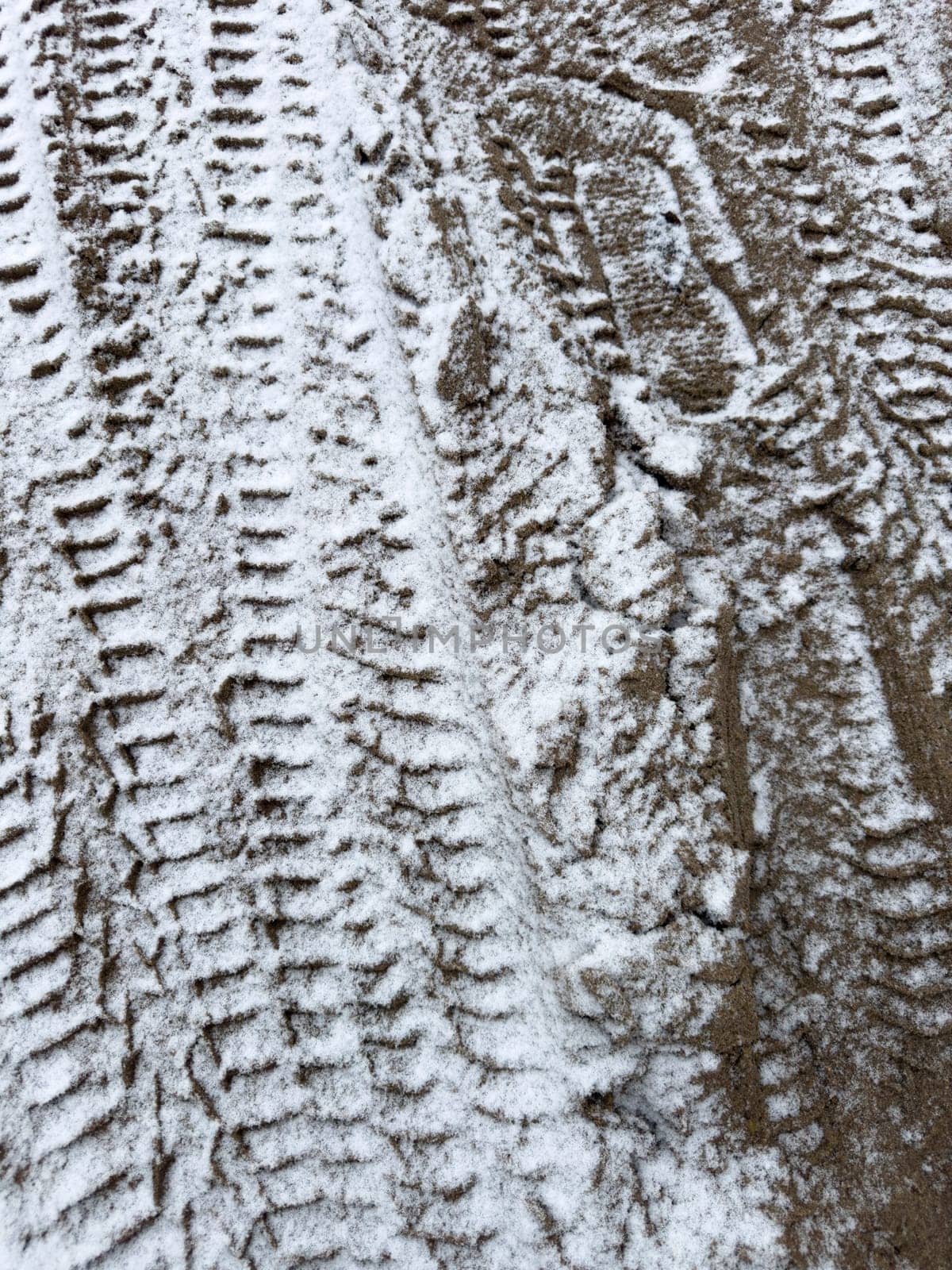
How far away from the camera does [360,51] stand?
98cm

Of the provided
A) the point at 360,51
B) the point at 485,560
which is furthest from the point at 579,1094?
the point at 360,51

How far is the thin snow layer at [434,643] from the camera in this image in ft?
2.60

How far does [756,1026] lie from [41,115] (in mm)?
1235

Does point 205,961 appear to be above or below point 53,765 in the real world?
below

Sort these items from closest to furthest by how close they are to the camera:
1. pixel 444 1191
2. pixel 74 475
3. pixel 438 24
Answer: pixel 444 1191 < pixel 74 475 < pixel 438 24

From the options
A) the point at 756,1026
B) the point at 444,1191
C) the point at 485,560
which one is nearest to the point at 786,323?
the point at 485,560

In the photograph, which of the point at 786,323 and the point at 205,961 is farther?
the point at 786,323

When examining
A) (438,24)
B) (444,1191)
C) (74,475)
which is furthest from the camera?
(438,24)

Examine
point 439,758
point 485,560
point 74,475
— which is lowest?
point 439,758

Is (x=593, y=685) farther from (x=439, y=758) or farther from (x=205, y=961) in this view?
(x=205, y=961)

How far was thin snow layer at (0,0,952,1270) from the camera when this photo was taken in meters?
0.79

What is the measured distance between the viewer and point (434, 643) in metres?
0.88

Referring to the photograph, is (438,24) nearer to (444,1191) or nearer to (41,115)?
(41,115)

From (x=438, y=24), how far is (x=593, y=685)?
33.2 inches
